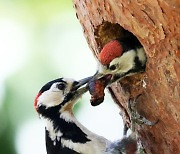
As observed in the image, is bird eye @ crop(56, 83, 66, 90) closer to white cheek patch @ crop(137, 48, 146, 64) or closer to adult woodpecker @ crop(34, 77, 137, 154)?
adult woodpecker @ crop(34, 77, 137, 154)

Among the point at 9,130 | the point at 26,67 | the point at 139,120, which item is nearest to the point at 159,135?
the point at 139,120

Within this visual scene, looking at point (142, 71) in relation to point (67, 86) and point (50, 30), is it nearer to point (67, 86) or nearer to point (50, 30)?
point (67, 86)

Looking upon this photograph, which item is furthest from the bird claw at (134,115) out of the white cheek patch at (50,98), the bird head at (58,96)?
the white cheek patch at (50,98)

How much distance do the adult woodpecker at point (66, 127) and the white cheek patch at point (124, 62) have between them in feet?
0.94

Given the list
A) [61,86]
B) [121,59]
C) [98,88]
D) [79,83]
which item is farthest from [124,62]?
[61,86]

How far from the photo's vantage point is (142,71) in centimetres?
314

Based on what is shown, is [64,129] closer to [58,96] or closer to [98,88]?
[58,96]

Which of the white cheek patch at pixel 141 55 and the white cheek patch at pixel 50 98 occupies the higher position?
the white cheek patch at pixel 141 55

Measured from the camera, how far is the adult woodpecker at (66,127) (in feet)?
11.3

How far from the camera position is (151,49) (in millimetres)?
2920

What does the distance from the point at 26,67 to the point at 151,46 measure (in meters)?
2.38

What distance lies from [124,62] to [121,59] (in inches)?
0.9

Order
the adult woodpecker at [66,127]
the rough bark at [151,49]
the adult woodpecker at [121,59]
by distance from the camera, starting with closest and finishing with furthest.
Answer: the rough bark at [151,49], the adult woodpecker at [121,59], the adult woodpecker at [66,127]

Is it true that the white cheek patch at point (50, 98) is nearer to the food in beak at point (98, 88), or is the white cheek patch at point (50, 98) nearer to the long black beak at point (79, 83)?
the long black beak at point (79, 83)
